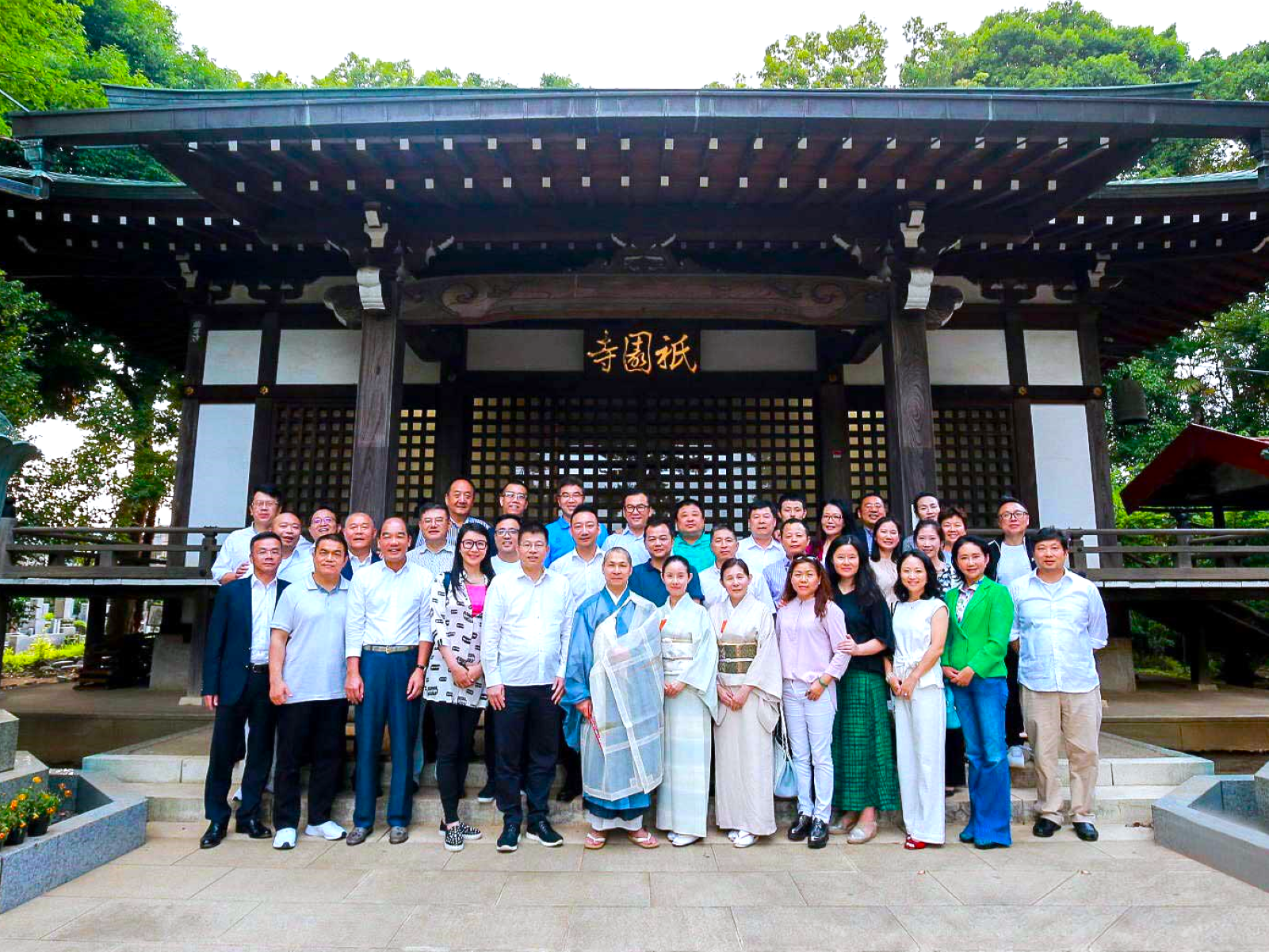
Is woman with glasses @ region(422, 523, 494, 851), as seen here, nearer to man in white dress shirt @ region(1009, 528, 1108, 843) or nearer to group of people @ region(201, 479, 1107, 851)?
group of people @ region(201, 479, 1107, 851)

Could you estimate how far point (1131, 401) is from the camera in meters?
→ 8.39

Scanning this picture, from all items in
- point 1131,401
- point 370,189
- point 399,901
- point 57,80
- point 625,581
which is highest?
point 57,80

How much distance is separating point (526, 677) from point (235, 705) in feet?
4.92

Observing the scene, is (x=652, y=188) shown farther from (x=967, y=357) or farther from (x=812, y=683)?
(x=967, y=357)

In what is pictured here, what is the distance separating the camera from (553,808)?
3.95m

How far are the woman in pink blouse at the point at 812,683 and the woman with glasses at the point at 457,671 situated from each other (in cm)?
156

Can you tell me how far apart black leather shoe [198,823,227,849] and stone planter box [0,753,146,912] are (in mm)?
351

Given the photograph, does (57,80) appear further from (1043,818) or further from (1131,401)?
(1131,401)

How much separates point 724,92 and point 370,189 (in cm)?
268

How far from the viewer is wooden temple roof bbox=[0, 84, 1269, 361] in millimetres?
4699

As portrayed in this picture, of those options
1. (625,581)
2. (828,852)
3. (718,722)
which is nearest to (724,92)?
(625,581)

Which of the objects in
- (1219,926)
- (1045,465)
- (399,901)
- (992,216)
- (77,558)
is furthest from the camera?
(77,558)

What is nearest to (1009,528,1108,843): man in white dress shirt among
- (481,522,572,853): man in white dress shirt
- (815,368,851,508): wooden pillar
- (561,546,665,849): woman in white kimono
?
(561,546,665,849): woman in white kimono

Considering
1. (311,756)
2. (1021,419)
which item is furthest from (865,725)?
(1021,419)
